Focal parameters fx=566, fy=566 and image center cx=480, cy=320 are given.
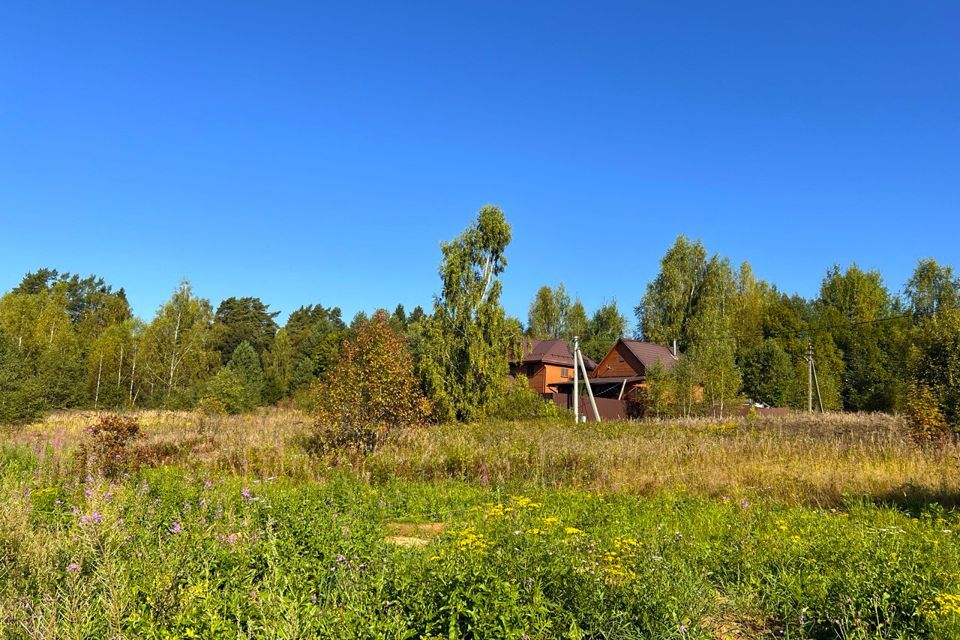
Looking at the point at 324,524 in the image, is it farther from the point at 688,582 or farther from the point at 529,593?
the point at 688,582

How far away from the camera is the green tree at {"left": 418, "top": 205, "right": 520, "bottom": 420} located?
22516 millimetres

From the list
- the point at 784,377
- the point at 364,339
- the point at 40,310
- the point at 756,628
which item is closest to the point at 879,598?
the point at 756,628

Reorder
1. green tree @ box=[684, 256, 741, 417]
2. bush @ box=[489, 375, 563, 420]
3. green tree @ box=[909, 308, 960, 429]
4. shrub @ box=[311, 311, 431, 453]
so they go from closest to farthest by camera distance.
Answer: shrub @ box=[311, 311, 431, 453], green tree @ box=[909, 308, 960, 429], bush @ box=[489, 375, 563, 420], green tree @ box=[684, 256, 741, 417]

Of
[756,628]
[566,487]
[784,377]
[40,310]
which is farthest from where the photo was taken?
[40,310]

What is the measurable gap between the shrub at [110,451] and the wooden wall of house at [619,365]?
108ft

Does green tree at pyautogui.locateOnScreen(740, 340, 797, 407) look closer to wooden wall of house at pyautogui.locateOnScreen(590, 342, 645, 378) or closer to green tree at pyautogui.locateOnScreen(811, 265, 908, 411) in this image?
green tree at pyautogui.locateOnScreen(811, 265, 908, 411)

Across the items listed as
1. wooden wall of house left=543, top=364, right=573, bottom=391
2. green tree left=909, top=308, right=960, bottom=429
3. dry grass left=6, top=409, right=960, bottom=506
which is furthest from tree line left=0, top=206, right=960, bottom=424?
wooden wall of house left=543, top=364, right=573, bottom=391

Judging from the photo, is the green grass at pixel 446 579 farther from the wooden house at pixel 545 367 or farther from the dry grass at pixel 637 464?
the wooden house at pixel 545 367

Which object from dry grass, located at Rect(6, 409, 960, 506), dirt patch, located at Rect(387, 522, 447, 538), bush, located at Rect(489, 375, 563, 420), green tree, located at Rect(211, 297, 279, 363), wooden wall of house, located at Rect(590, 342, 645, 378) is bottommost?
dirt patch, located at Rect(387, 522, 447, 538)

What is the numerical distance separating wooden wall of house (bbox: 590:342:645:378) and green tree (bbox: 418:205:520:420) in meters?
17.5

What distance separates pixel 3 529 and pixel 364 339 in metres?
8.66

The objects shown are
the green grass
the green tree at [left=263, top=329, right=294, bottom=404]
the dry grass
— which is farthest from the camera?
the green tree at [left=263, top=329, right=294, bottom=404]

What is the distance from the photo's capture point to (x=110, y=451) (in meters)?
9.48

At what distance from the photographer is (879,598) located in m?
3.22
